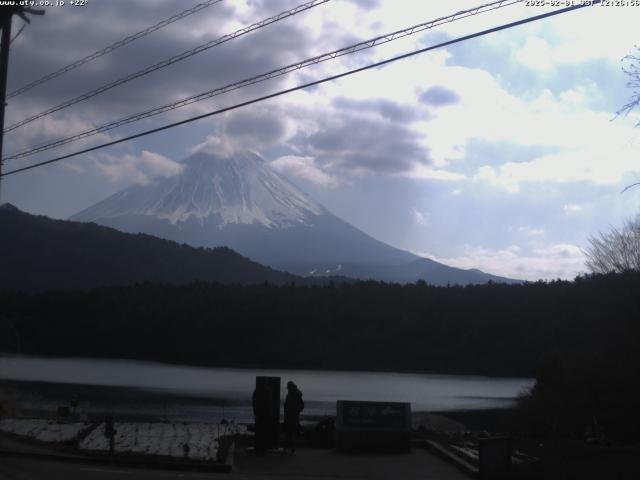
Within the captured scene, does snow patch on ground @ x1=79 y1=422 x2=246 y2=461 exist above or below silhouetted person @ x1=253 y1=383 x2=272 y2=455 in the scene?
below

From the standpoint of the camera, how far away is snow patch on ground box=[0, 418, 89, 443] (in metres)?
18.6

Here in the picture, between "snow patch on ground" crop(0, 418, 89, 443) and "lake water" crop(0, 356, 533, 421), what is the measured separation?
76.9ft

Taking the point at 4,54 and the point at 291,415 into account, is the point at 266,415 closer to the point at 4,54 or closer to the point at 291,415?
the point at 291,415

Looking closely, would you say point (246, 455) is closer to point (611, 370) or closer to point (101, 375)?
point (611, 370)

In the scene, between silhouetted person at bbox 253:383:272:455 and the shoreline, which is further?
the shoreline

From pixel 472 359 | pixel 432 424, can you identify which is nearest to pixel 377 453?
pixel 432 424

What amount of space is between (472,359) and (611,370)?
90895 mm

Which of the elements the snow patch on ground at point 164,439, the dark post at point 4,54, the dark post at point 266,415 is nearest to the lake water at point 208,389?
the snow patch on ground at point 164,439

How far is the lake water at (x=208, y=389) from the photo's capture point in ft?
181

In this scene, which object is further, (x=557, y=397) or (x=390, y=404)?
(x=557, y=397)

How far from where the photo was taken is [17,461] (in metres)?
15.9

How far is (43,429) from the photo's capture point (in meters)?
19.8

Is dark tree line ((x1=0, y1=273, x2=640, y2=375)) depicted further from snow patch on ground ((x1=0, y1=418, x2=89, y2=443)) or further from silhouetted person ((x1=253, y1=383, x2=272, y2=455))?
silhouetted person ((x1=253, y1=383, x2=272, y2=455))

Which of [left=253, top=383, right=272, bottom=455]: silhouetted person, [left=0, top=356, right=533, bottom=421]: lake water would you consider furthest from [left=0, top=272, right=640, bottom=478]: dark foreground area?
[left=253, top=383, right=272, bottom=455]: silhouetted person
